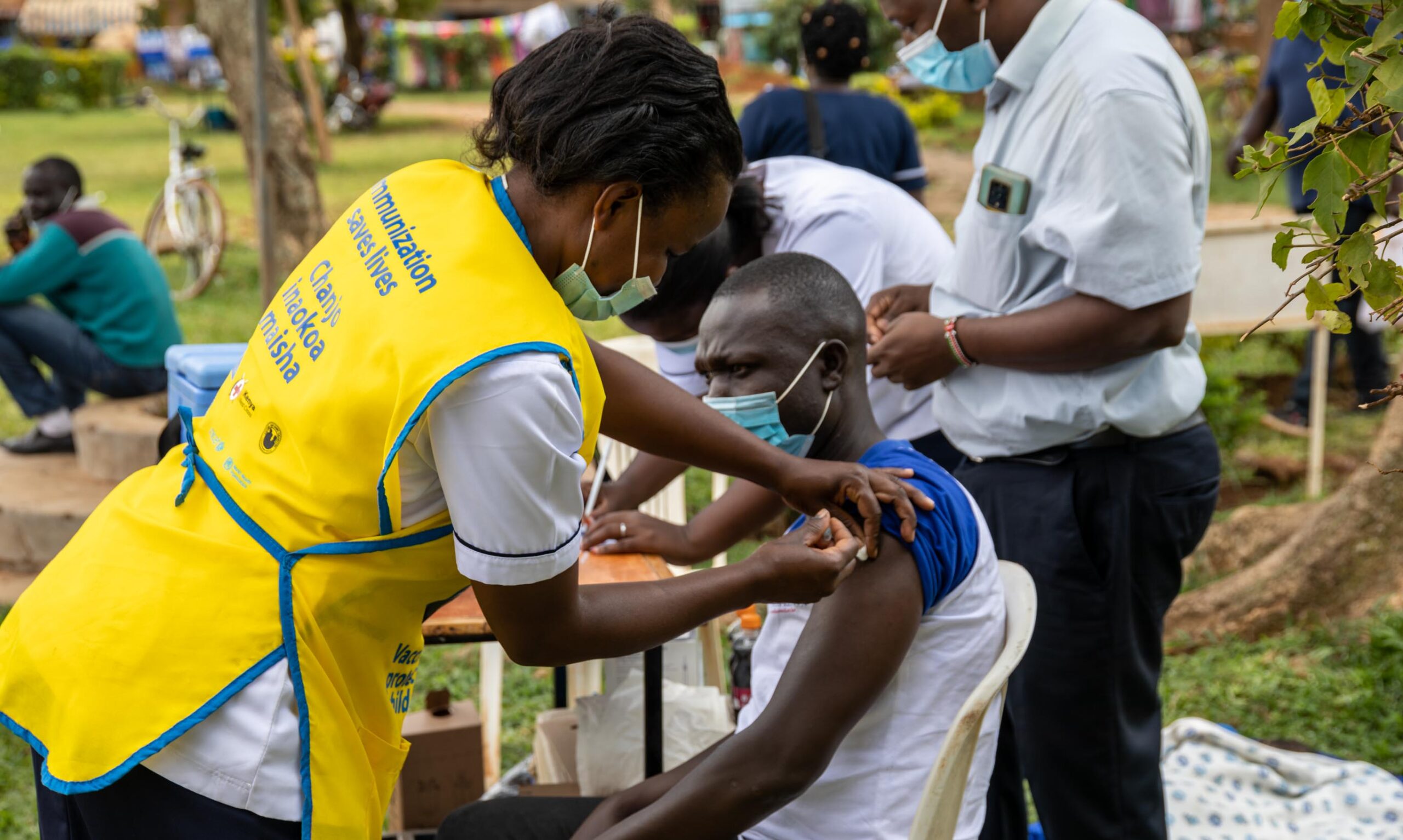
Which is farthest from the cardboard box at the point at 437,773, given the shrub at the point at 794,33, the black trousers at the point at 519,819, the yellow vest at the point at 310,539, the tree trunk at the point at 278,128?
the shrub at the point at 794,33

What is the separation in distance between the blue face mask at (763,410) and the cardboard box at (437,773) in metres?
1.31

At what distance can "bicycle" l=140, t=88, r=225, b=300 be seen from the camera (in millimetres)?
10500

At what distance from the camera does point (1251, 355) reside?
24.7 ft

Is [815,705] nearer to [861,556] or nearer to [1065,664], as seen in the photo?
[861,556]

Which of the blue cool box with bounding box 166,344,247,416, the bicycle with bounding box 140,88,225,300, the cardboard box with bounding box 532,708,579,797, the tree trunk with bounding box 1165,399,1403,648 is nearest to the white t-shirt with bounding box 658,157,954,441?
the cardboard box with bounding box 532,708,579,797

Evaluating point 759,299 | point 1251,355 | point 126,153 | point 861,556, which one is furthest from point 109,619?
point 126,153

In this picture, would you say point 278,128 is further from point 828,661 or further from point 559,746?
point 828,661

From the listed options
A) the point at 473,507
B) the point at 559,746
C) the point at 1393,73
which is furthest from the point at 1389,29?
the point at 559,746

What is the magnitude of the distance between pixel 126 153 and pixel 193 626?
64.9ft

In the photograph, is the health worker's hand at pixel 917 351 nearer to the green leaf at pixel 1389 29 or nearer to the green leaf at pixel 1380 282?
the green leaf at pixel 1380 282

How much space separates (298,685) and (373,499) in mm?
242

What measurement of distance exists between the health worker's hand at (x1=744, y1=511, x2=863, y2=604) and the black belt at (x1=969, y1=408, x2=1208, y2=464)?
846 mm

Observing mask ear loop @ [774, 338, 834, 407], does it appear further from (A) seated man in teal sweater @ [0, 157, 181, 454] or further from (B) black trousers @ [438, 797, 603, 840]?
(A) seated man in teal sweater @ [0, 157, 181, 454]

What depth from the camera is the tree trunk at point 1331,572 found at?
160 inches
